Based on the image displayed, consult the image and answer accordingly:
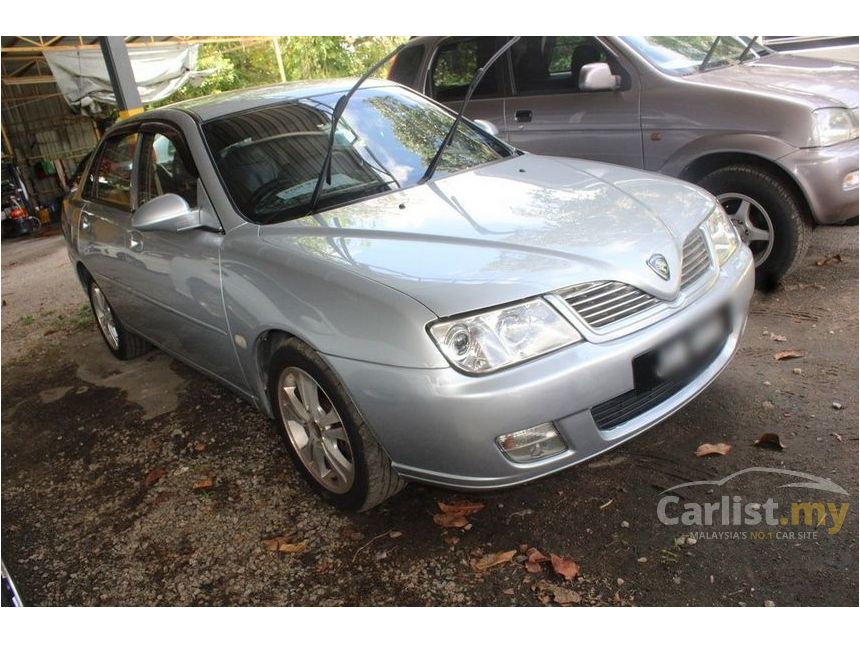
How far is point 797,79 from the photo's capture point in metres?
4.15

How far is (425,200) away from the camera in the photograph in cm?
287

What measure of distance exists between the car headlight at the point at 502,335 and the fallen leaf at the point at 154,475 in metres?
1.80

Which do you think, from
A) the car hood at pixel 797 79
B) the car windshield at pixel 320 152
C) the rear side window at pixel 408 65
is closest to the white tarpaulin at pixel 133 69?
the rear side window at pixel 408 65

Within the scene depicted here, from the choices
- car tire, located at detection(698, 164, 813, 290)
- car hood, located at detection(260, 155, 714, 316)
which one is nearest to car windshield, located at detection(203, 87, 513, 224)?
car hood, located at detection(260, 155, 714, 316)

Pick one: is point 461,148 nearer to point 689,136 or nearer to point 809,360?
point 689,136

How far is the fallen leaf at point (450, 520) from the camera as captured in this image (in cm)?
257

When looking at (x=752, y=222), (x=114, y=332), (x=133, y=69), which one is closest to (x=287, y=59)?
(x=133, y=69)

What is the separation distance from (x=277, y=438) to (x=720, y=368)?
200 centimetres

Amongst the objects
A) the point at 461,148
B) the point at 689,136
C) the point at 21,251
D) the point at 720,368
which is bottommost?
the point at 21,251

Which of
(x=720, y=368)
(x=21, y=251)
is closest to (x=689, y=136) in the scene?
(x=720, y=368)

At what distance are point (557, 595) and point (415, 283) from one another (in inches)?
42.0

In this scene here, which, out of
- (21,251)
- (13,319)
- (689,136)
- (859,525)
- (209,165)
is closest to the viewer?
(859,525)

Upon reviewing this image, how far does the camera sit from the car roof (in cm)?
336

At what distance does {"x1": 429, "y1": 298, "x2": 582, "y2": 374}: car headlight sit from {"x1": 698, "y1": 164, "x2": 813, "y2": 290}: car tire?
2444 mm
